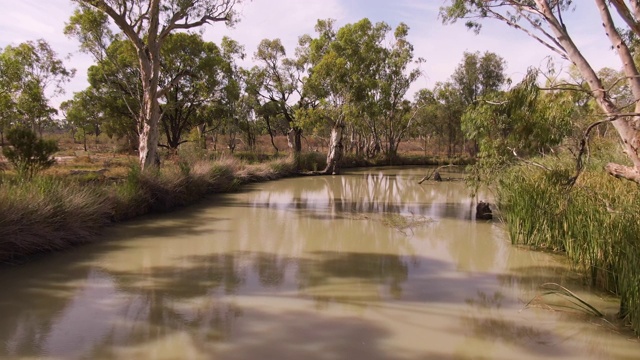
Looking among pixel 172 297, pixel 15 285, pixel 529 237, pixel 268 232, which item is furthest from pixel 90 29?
pixel 529 237

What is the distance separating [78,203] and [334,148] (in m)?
15.2

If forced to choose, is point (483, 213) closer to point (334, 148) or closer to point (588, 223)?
point (588, 223)

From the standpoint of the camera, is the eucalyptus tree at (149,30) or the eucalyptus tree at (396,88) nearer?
the eucalyptus tree at (149,30)

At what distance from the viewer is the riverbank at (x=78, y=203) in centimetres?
587

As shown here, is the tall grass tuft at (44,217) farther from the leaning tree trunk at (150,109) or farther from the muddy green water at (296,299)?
the leaning tree trunk at (150,109)

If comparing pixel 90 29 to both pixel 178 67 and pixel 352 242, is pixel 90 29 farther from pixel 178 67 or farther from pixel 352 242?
pixel 352 242

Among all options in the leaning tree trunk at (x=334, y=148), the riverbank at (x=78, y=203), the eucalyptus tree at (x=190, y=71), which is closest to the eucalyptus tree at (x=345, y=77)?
the leaning tree trunk at (x=334, y=148)

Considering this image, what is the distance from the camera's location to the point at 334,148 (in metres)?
21.3

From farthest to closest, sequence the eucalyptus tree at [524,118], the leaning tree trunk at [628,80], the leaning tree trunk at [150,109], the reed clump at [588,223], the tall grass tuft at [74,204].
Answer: the leaning tree trunk at [150,109] → the eucalyptus tree at [524,118] → the tall grass tuft at [74,204] → the leaning tree trunk at [628,80] → the reed clump at [588,223]

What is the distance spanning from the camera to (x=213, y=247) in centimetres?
Answer: 707

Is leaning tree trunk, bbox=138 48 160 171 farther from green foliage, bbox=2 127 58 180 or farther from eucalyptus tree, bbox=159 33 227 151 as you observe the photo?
eucalyptus tree, bbox=159 33 227 151

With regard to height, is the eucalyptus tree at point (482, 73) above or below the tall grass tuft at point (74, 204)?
above

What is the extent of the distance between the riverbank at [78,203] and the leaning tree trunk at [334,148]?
8.03 m

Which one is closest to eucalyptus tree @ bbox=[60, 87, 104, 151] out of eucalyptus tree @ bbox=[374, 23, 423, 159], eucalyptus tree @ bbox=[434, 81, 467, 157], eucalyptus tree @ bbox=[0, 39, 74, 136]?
eucalyptus tree @ bbox=[0, 39, 74, 136]
